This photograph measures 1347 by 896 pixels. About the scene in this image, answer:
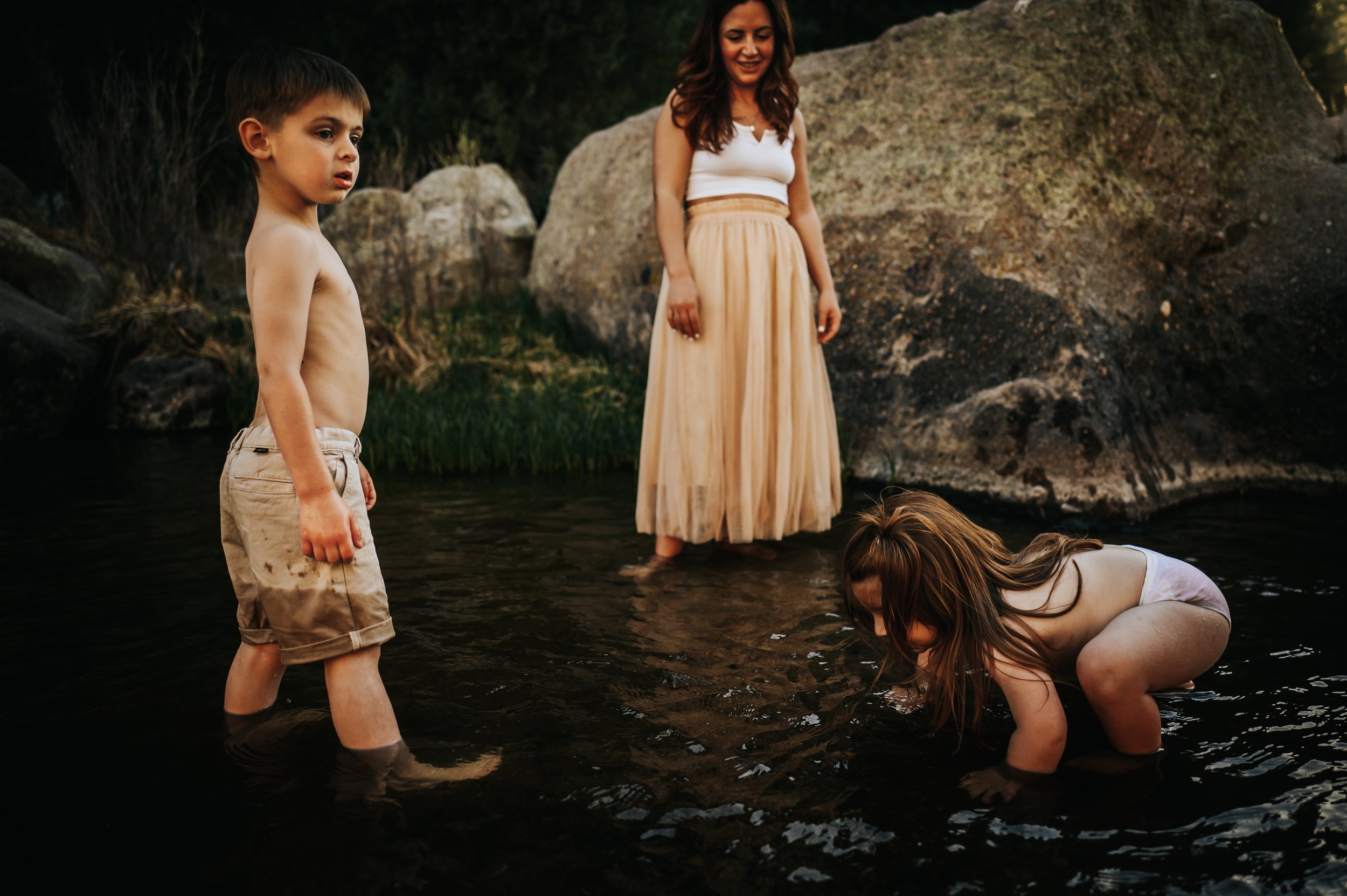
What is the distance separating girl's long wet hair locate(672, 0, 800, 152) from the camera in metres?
3.48

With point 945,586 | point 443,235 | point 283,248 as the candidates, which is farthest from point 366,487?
point 443,235

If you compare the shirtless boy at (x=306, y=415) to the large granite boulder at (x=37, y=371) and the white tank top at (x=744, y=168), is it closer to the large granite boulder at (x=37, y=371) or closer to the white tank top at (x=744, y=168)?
the white tank top at (x=744, y=168)

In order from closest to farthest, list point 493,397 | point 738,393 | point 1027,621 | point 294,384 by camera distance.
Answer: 1. point 294,384
2. point 1027,621
3. point 738,393
4. point 493,397

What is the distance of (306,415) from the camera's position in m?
1.85

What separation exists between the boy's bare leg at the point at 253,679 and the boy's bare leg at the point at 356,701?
0.29 m

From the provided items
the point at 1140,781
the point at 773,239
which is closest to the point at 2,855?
the point at 1140,781

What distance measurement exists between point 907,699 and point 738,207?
6.48 ft

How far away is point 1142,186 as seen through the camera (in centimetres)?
505

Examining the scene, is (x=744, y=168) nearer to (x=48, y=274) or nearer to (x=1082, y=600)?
(x=1082, y=600)

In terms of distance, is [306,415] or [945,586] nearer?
[306,415]

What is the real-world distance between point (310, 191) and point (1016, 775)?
1.80m

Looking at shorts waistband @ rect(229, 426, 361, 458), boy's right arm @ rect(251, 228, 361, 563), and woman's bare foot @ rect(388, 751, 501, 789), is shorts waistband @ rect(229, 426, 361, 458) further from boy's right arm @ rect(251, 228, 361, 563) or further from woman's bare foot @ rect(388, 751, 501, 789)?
woman's bare foot @ rect(388, 751, 501, 789)

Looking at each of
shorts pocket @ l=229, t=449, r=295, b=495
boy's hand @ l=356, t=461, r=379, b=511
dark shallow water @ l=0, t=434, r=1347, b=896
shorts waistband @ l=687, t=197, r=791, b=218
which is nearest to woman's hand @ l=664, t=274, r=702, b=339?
shorts waistband @ l=687, t=197, r=791, b=218

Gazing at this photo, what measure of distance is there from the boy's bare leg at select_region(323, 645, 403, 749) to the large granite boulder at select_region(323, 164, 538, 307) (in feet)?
21.2
